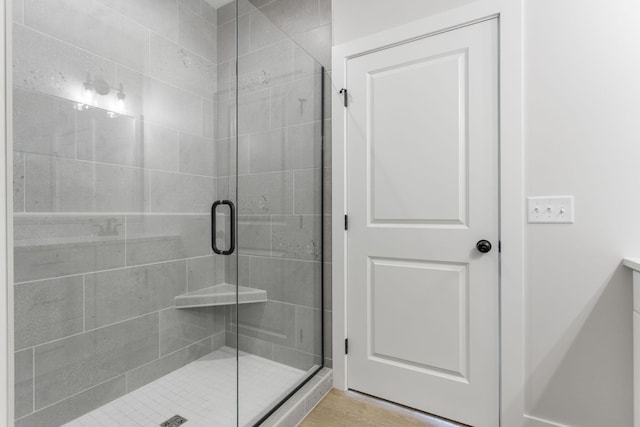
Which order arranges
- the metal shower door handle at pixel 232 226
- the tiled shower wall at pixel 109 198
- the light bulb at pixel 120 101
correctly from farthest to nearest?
the metal shower door handle at pixel 232 226, the light bulb at pixel 120 101, the tiled shower wall at pixel 109 198

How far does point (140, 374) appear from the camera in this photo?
4.52 ft

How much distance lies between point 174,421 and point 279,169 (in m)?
1.30

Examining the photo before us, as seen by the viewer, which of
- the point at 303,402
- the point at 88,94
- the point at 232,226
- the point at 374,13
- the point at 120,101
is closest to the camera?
the point at 88,94

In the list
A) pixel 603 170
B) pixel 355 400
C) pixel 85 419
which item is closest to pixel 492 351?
pixel 355 400

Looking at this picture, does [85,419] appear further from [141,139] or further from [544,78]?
[544,78]

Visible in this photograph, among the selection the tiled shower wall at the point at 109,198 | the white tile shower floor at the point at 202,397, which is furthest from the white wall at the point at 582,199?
the tiled shower wall at the point at 109,198

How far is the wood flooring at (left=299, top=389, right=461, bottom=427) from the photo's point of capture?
5.13ft

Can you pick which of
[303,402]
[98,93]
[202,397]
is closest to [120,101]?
[98,93]

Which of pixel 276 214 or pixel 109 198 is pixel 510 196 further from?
pixel 109 198

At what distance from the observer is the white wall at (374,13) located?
5.32ft

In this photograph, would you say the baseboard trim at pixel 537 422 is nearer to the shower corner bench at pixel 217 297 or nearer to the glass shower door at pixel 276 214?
the glass shower door at pixel 276 214

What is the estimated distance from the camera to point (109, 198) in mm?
1255

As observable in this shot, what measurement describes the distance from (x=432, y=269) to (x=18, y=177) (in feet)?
5.79

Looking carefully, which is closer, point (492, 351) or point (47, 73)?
point (47, 73)
